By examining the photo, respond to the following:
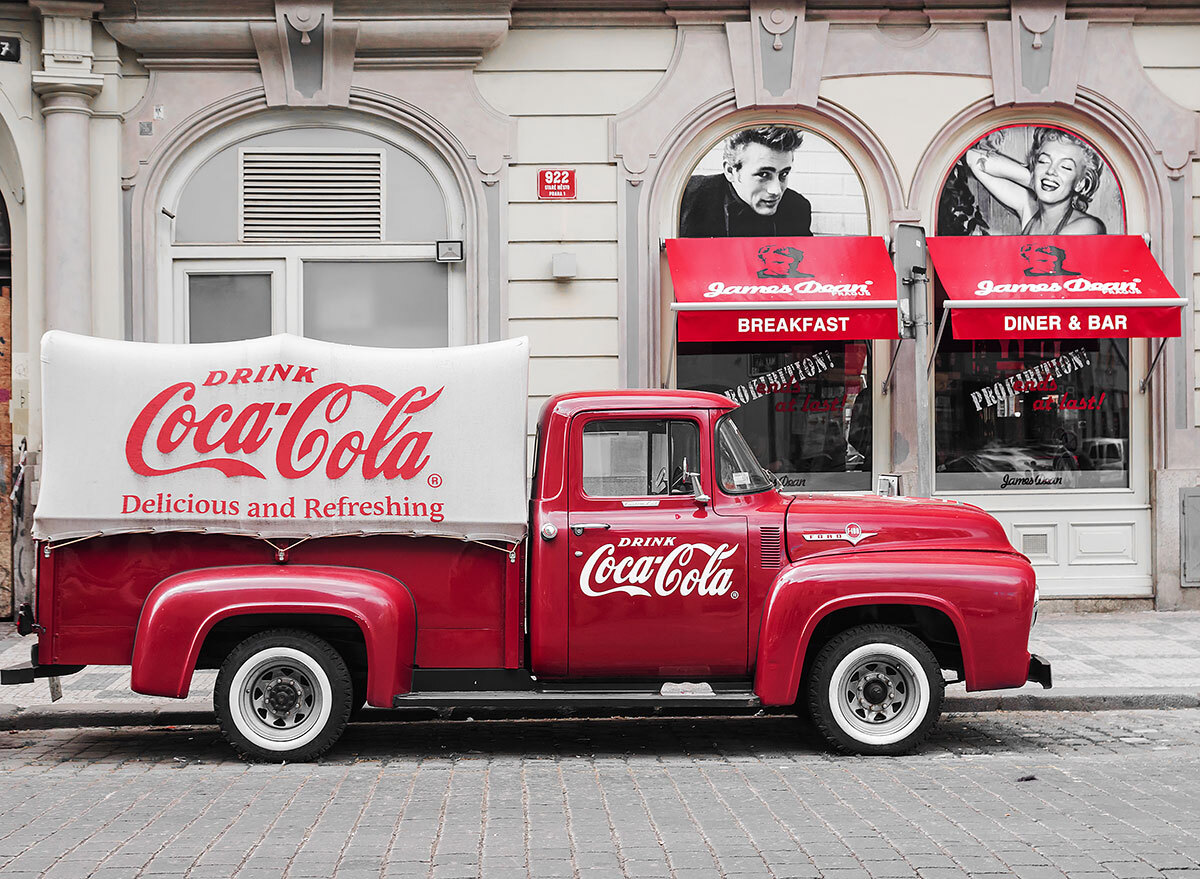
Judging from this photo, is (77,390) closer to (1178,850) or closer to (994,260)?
(1178,850)

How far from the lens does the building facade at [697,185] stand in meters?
11.9

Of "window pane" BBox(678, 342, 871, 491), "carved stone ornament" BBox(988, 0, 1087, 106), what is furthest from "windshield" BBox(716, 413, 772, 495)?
"carved stone ornament" BBox(988, 0, 1087, 106)

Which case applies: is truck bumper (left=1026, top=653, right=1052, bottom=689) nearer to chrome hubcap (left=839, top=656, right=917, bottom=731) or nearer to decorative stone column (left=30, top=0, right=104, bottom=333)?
chrome hubcap (left=839, top=656, right=917, bottom=731)

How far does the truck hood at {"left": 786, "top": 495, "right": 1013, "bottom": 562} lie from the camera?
6.96m

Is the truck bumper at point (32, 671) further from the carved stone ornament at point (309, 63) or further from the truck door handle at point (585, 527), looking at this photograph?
the carved stone ornament at point (309, 63)

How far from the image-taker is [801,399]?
477 inches

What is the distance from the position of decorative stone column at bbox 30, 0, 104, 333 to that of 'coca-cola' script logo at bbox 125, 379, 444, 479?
5.29 metres

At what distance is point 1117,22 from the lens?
39.9 feet

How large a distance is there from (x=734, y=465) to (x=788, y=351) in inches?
205

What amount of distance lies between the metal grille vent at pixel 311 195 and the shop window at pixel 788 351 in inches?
122

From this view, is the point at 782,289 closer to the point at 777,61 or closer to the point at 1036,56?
the point at 777,61

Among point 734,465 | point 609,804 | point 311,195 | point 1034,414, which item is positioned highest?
point 311,195

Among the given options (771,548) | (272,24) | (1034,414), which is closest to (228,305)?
(272,24)

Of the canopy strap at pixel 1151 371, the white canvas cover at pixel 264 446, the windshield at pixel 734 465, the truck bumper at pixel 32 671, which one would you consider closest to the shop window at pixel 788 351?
the canopy strap at pixel 1151 371
